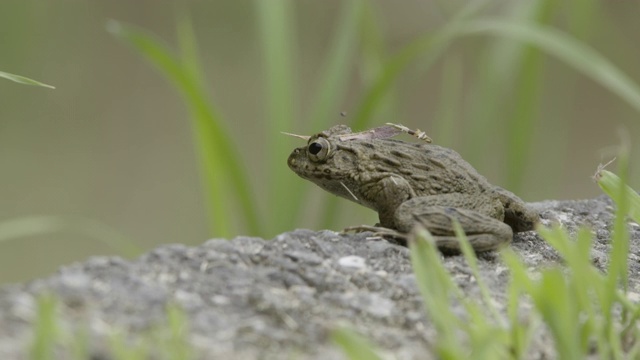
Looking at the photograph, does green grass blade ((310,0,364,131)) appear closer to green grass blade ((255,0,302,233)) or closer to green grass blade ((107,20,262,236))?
green grass blade ((255,0,302,233))

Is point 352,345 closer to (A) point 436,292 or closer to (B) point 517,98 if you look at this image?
(A) point 436,292

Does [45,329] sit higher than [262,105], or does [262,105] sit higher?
[262,105]

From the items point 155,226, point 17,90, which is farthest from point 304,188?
point 17,90

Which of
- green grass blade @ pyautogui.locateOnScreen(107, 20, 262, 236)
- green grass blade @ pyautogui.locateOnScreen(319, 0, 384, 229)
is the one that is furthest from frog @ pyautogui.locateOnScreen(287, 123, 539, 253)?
green grass blade @ pyautogui.locateOnScreen(319, 0, 384, 229)

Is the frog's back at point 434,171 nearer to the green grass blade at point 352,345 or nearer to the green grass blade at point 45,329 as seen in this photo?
the green grass blade at point 352,345

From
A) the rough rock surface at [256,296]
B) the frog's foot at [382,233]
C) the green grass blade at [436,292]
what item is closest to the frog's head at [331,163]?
the frog's foot at [382,233]

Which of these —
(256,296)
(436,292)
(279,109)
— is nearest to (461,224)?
(256,296)
